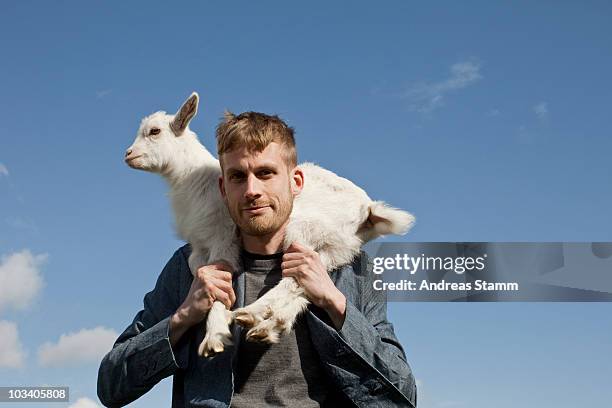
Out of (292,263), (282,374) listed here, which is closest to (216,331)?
(282,374)

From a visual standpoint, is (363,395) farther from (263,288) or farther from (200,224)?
(200,224)

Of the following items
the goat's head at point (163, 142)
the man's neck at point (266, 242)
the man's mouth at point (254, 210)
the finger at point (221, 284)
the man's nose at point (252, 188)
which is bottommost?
the finger at point (221, 284)

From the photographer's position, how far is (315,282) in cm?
Answer: 385

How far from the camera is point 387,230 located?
4.52 m

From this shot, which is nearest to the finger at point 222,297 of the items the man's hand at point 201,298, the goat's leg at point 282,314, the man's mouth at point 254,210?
the man's hand at point 201,298

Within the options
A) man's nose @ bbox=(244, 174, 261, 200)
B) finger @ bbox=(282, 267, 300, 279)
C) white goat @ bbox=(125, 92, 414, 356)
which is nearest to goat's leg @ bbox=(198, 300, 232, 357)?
white goat @ bbox=(125, 92, 414, 356)

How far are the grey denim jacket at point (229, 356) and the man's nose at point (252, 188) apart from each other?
1.79 feet

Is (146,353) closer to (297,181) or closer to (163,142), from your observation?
(297,181)

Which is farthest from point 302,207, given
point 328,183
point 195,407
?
point 195,407

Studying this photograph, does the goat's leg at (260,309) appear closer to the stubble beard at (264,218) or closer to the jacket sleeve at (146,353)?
the stubble beard at (264,218)

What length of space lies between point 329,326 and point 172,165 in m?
2.12

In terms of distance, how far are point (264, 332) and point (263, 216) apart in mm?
620

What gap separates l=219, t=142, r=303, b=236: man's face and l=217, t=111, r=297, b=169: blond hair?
0.11 feet

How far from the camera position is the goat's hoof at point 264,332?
378cm
